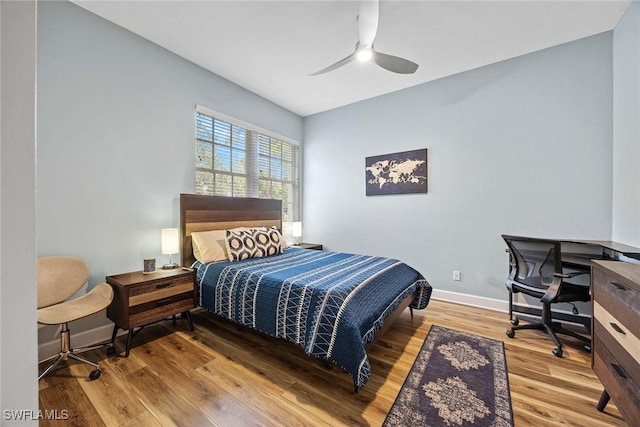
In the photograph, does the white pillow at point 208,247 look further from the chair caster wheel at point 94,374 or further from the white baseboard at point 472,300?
the white baseboard at point 472,300

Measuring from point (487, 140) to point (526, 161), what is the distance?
0.47 m

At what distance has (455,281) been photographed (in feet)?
10.7

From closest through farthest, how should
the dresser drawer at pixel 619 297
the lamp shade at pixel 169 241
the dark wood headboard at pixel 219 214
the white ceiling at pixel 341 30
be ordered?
1. the dresser drawer at pixel 619 297
2. the white ceiling at pixel 341 30
3. the lamp shade at pixel 169 241
4. the dark wood headboard at pixel 219 214

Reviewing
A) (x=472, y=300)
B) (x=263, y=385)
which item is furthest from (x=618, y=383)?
(x=472, y=300)

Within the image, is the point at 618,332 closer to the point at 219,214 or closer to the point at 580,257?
the point at 580,257

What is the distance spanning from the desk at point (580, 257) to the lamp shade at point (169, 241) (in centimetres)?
344

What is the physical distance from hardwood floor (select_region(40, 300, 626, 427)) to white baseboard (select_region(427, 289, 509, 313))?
0.55 metres

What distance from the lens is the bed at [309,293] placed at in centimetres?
162

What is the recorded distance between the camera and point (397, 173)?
3.63 metres

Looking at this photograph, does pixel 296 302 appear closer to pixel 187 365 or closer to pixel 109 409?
pixel 187 365

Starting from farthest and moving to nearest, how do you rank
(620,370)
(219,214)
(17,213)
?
(219,214) → (620,370) → (17,213)

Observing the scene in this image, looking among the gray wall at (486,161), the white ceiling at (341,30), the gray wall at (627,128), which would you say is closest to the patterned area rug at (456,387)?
the gray wall at (486,161)

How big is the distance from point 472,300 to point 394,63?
2.87 meters

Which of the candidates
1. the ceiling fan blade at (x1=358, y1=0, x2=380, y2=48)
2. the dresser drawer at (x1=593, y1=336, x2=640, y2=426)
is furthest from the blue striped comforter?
the ceiling fan blade at (x1=358, y1=0, x2=380, y2=48)
